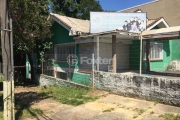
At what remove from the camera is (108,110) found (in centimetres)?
587

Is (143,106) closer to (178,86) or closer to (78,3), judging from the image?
(178,86)

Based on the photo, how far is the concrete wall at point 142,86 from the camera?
19.4ft

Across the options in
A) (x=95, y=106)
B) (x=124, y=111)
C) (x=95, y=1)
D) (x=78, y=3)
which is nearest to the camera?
(x=124, y=111)

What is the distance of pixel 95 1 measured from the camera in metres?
26.7

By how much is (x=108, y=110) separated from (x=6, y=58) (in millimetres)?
3407

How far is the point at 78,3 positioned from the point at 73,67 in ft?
51.7

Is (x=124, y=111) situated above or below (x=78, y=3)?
below

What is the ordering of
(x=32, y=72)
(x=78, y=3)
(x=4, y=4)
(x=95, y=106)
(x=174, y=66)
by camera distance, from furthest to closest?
(x=78, y=3) < (x=32, y=72) < (x=174, y=66) < (x=95, y=106) < (x=4, y=4)

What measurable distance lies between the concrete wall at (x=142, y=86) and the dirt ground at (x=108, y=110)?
252 mm

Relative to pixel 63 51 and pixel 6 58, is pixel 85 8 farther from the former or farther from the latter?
pixel 6 58

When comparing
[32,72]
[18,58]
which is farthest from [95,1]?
[32,72]

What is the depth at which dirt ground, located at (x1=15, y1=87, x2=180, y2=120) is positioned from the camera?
5340 mm

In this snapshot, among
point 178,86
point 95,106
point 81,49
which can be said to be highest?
point 81,49

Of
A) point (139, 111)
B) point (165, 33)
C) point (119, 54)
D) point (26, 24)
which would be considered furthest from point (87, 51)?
point (139, 111)
